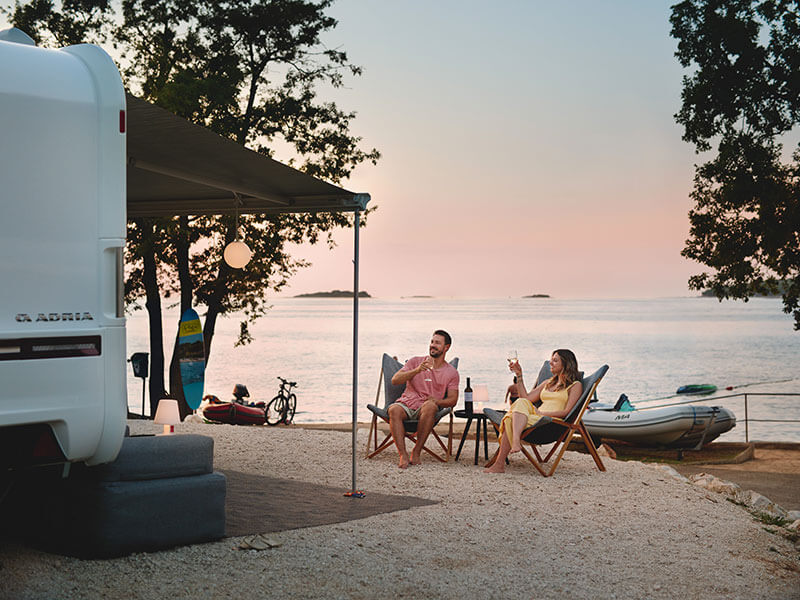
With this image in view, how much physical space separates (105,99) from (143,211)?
4.18 meters

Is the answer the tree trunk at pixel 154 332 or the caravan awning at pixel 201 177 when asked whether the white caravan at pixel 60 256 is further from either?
the tree trunk at pixel 154 332

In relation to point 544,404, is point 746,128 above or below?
above

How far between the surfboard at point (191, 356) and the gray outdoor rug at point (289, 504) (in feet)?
10.7

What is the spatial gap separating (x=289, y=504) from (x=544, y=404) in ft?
8.54

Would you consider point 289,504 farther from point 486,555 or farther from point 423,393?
point 423,393

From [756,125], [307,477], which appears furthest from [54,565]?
[756,125]

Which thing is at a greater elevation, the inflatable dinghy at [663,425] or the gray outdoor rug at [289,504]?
the gray outdoor rug at [289,504]

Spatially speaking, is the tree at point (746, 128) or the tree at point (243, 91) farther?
the tree at point (243, 91)

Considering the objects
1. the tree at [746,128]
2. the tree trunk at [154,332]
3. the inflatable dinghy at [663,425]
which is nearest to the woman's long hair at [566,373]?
the tree at [746,128]

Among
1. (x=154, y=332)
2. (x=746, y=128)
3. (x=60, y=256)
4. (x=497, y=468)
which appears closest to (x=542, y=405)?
(x=497, y=468)

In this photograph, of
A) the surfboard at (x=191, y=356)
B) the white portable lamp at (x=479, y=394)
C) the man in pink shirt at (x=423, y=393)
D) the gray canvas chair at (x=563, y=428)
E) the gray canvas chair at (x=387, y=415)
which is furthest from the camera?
the surfboard at (x=191, y=356)

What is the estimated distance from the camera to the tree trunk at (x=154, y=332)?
14.4 m

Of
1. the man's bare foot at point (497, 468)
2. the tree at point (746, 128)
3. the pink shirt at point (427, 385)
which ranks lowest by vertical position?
the man's bare foot at point (497, 468)

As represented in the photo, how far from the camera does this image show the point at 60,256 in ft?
9.72
